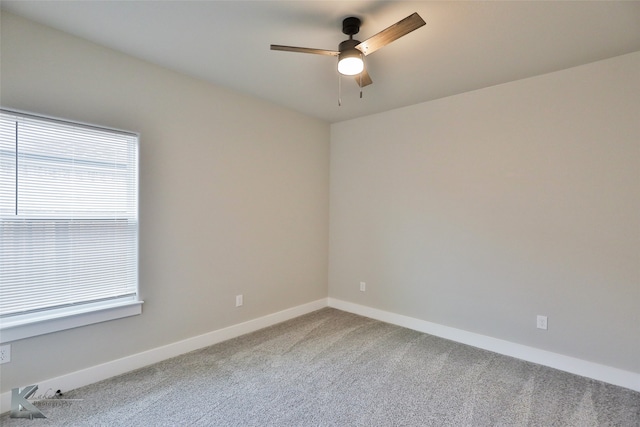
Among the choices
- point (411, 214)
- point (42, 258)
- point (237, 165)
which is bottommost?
point (42, 258)

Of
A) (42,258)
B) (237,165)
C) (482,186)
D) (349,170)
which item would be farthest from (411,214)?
(42,258)

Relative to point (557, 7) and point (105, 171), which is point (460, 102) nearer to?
point (557, 7)

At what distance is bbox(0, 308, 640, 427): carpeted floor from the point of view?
1987 mm

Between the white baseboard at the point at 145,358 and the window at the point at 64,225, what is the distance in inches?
14.8

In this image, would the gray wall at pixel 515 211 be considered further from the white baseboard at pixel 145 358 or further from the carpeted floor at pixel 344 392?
the white baseboard at pixel 145 358

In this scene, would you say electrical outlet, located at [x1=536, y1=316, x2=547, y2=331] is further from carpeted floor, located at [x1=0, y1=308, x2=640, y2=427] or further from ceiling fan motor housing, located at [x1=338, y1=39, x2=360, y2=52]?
ceiling fan motor housing, located at [x1=338, y1=39, x2=360, y2=52]

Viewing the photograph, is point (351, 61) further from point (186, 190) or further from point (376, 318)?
point (376, 318)

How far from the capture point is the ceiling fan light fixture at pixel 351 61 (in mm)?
1985

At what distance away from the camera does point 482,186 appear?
10.1ft

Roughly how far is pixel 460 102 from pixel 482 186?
900mm

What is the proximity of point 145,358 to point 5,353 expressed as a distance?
886 mm

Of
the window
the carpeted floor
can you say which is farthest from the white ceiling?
the carpeted floor

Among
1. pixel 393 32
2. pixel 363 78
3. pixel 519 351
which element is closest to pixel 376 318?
pixel 519 351

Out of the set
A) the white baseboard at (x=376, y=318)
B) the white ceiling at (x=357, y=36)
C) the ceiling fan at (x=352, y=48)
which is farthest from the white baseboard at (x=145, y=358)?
the ceiling fan at (x=352, y=48)
